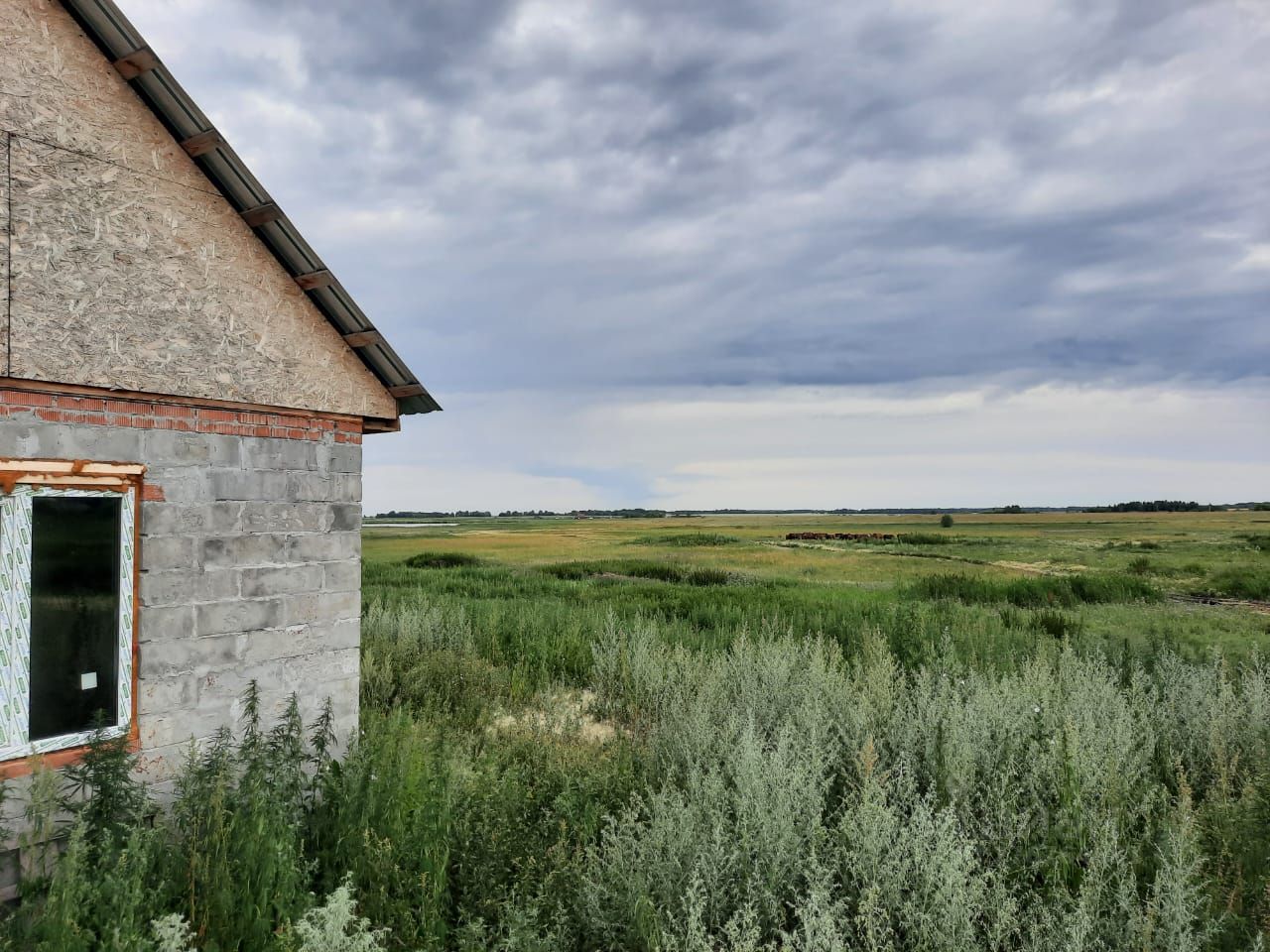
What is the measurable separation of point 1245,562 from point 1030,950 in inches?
1381

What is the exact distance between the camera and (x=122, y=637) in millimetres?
4781

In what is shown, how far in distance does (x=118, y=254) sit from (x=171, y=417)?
3.76ft

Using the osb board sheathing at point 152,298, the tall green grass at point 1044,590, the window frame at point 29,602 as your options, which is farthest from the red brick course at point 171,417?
the tall green grass at point 1044,590

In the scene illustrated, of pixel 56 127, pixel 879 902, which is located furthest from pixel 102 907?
pixel 56 127

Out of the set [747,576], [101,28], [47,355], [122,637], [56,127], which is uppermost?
[101,28]

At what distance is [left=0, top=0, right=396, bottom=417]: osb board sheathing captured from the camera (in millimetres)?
4383

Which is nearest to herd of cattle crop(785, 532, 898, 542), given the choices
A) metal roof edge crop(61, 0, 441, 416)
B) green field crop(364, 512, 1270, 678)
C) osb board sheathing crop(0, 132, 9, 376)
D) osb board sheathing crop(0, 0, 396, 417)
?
green field crop(364, 512, 1270, 678)

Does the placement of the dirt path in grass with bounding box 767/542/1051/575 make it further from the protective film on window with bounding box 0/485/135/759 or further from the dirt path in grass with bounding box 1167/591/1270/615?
the protective film on window with bounding box 0/485/135/759

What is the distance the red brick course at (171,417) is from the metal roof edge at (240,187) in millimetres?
629

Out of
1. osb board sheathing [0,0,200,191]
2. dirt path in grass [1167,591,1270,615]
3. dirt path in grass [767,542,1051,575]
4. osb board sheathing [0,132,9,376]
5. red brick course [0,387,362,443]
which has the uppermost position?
osb board sheathing [0,0,200,191]

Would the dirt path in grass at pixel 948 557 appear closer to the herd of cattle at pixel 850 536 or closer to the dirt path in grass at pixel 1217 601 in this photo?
the dirt path in grass at pixel 1217 601

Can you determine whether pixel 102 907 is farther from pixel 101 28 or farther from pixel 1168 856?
pixel 1168 856

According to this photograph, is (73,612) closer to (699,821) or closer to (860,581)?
(699,821)

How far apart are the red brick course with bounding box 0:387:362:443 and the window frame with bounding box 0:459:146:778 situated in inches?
12.0
